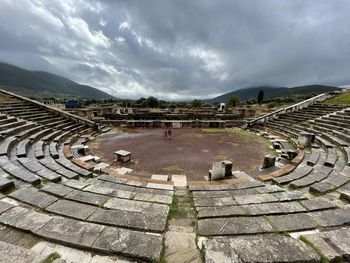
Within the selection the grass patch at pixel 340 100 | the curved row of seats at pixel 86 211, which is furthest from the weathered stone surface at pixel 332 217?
the grass patch at pixel 340 100

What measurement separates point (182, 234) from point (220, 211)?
3.07 ft

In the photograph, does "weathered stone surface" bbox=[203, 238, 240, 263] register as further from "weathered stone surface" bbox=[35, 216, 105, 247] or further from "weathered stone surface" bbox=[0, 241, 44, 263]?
"weathered stone surface" bbox=[0, 241, 44, 263]

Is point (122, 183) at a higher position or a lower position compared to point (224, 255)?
lower

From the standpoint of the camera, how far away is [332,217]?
2971 millimetres

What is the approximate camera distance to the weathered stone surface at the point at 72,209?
291 cm

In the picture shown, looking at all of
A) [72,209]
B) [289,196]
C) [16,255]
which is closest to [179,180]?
[289,196]

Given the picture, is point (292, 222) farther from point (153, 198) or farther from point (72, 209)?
point (72, 209)

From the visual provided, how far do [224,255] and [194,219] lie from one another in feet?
3.59

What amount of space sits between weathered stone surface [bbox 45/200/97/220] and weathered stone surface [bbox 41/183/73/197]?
41 cm

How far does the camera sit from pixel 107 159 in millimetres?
8312

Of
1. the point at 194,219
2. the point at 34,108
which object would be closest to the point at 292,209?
the point at 194,219

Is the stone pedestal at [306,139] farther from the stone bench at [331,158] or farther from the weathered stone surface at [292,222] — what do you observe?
the weathered stone surface at [292,222]

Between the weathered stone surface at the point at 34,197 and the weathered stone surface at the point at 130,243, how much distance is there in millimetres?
1588

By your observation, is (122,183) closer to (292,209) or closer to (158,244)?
(158,244)
